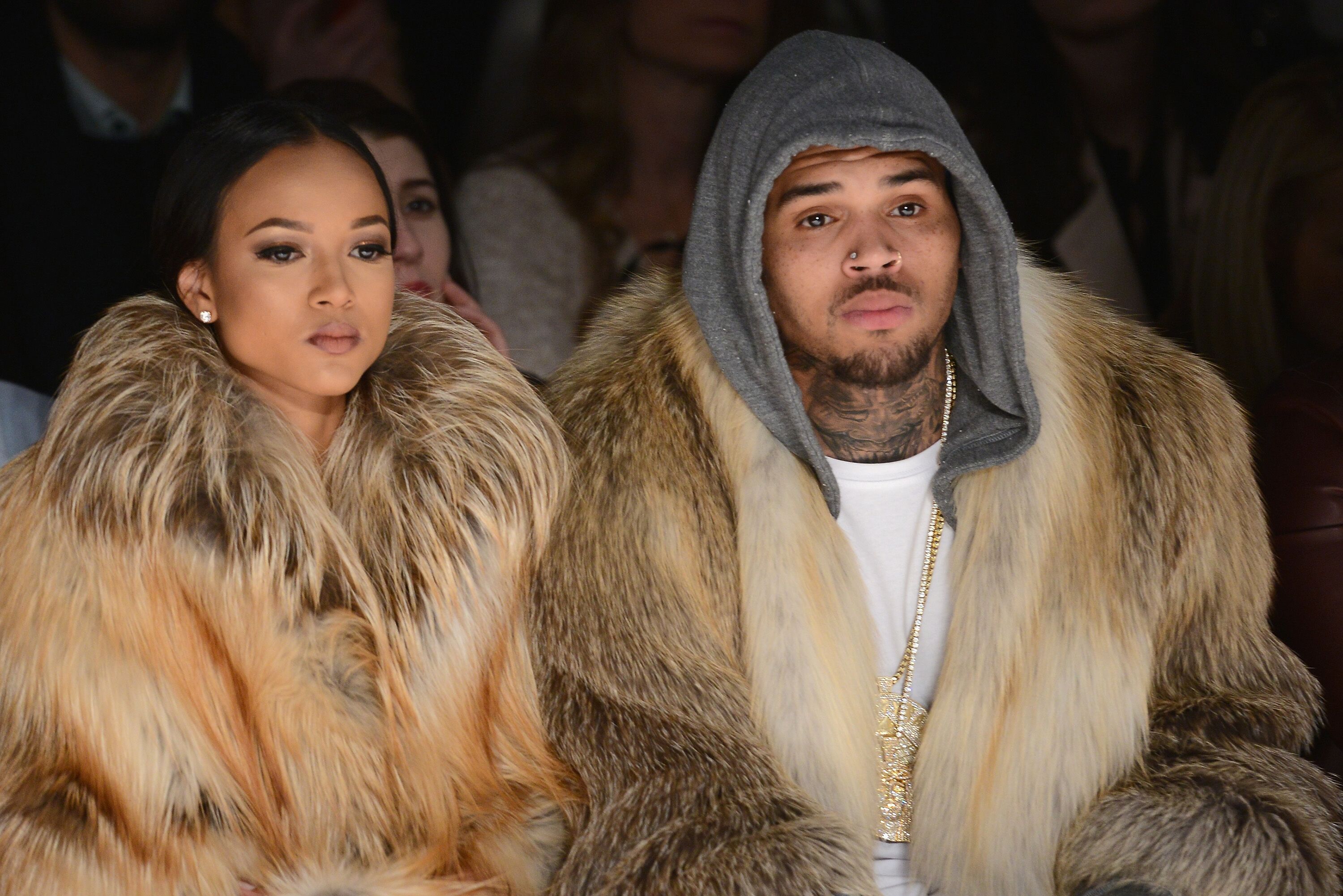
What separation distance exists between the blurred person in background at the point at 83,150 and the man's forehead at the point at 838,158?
1375mm

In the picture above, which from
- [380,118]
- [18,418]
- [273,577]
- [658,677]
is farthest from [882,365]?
[18,418]

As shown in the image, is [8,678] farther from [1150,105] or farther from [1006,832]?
[1150,105]

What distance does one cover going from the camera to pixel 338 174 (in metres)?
1.55

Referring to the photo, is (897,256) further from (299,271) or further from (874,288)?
(299,271)

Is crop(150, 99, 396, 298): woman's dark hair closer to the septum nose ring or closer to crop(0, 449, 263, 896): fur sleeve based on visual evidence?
crop(0, 449, 263, 896): fur sleeve

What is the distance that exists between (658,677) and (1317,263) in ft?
5.50

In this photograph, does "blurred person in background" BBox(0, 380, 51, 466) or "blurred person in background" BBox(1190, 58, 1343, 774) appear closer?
"blurred person in background" BBox(0, 380, 51, 466)

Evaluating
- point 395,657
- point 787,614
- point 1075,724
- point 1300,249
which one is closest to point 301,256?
point 395,657

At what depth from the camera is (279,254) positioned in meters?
1.53

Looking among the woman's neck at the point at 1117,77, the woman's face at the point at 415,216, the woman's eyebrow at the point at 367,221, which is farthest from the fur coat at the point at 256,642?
the woman's neck at the point at 1117,77

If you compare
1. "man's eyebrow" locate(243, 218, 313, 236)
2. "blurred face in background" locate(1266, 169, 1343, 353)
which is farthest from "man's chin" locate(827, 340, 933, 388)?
"blurred face in background" locate(1266, 169, 1343, 353)

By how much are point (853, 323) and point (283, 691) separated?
2.81 ft

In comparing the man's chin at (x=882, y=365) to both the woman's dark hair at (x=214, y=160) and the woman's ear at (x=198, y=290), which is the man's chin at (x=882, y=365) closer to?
the woman's dark hair at (x=214, y=160)

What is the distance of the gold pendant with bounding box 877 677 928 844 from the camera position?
1.71 meters
